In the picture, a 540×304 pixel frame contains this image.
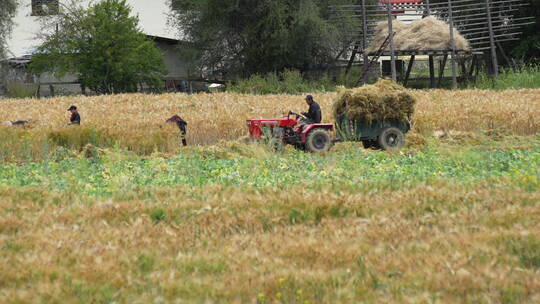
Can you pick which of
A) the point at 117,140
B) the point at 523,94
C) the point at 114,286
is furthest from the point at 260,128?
the point at 523,94

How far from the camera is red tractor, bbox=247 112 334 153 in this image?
1568cm

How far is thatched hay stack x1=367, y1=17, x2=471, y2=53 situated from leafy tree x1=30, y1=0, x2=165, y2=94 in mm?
13397

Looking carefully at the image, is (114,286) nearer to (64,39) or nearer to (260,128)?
(260,128)

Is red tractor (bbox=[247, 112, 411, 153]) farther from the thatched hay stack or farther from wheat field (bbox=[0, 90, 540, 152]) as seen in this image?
the thatched hay stack

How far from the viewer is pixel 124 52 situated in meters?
39.1

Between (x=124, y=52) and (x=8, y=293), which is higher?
(x=124, y=52)

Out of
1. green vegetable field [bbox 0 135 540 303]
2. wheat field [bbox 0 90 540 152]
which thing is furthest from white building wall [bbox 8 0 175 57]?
green vegetable field [bbox 0 135 540 303]

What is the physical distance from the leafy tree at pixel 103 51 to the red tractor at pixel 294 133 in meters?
24.2

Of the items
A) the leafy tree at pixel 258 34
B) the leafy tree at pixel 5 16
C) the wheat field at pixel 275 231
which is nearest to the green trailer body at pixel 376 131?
the wheat field at pixel 275 231

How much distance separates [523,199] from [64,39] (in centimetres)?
3631

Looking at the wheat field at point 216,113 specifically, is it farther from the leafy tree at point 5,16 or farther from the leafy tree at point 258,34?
the leafy tree at point 5,16

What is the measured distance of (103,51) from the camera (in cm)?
3888

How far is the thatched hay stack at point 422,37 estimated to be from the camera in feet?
113

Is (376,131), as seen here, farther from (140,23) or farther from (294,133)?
(140,23)
